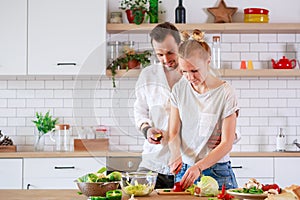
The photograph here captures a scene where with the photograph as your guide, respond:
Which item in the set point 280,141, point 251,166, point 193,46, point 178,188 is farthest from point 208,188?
point 280,141

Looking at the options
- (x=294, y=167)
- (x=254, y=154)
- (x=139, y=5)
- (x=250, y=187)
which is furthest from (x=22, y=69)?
(x=250, y=187)

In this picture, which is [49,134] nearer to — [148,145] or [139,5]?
[139,5]

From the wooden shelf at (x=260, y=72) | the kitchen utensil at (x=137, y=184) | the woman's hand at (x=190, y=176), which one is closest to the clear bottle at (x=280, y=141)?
the wooden shelf at (x=260, y=72)

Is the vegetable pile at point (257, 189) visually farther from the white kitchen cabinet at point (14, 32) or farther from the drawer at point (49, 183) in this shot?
the white kitchen cabinet at point (14, 32)

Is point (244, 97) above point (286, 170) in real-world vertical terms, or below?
above

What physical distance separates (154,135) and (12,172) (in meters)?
2.49

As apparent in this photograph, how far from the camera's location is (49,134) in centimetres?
551

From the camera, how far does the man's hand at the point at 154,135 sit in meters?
2.79

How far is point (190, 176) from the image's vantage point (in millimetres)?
2957

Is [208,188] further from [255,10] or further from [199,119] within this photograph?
[255,10]

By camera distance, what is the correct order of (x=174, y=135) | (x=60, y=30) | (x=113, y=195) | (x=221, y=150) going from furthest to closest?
(x=60, y=30)
(x=221, y=150)
(x=174, y=135)
(x=113, y=195)

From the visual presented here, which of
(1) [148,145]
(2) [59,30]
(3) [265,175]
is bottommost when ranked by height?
(3) [265,175]

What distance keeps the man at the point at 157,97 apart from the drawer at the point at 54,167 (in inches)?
84.3

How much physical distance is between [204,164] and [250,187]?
0.48m
